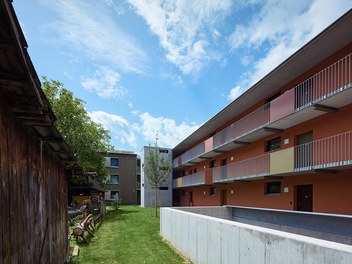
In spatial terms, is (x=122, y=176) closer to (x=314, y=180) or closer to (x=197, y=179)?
(x=197, y=179)

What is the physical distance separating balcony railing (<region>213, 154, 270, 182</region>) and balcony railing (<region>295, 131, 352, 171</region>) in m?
2.63

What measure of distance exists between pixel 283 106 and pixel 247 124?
164 inches

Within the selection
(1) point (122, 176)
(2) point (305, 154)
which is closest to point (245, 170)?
(2) point (305, 154)

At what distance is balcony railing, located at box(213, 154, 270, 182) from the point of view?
51.3ft

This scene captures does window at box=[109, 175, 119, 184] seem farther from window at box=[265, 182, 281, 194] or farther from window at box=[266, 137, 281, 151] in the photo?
window at box=[266, 137, 281, 151]

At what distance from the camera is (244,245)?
17.6 ft

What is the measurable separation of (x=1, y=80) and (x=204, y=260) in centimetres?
673

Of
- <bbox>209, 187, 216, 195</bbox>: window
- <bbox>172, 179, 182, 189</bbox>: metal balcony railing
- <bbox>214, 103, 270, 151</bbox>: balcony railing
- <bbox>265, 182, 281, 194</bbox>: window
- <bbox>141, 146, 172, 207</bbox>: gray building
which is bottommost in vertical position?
<bbox>141, 146, 172, 207</bbox>: gray building

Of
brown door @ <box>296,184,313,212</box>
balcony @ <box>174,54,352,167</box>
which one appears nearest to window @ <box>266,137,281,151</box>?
balcony @ <box>174,54,352,167</box>

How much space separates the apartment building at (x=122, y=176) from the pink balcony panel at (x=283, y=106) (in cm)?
3129

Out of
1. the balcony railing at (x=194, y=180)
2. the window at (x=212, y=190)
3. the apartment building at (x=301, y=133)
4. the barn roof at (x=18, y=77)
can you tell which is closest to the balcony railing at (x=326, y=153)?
the apartment building at (x=301, y=133)

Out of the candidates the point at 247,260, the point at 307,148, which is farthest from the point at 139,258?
the point at 307,148

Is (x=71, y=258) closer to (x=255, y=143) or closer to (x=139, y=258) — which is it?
(x=139, y=258)

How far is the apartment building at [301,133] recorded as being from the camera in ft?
35.6
